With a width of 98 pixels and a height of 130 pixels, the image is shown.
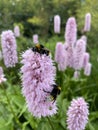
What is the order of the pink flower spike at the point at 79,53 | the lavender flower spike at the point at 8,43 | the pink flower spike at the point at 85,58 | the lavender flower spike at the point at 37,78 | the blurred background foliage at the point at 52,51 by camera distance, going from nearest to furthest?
the lavender flower spike at the point at 37,78 < the lavender flower spike at the point at 8,43 < the blurred background foliage at the point at 52,51 < the pink flower spike at the point at 79,53 < the pink flower spike at the point at 85,58

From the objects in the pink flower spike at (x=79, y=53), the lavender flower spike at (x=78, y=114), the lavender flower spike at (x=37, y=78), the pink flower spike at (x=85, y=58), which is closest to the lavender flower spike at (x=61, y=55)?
the pink flower spike at (x=79, y=53)

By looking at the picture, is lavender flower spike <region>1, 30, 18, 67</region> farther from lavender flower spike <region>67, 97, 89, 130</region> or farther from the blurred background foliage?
lavender flower spike <region>67, 97, 89, 130</region>

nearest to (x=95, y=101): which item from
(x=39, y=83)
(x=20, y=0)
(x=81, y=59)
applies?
Answer: (x=81, y=59)

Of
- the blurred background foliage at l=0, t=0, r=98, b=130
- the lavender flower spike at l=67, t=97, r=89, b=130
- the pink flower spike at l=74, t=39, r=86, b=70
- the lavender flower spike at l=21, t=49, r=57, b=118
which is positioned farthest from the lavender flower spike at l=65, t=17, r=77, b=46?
the lavender flower spike at l=21, t=49, r=57, b=118

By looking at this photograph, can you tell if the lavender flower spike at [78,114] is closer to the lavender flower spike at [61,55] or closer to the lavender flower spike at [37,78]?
the lavender flower spike at [37,78]

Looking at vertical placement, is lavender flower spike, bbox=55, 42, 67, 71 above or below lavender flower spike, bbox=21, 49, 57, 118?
below

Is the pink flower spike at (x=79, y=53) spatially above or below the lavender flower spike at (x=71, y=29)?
below
